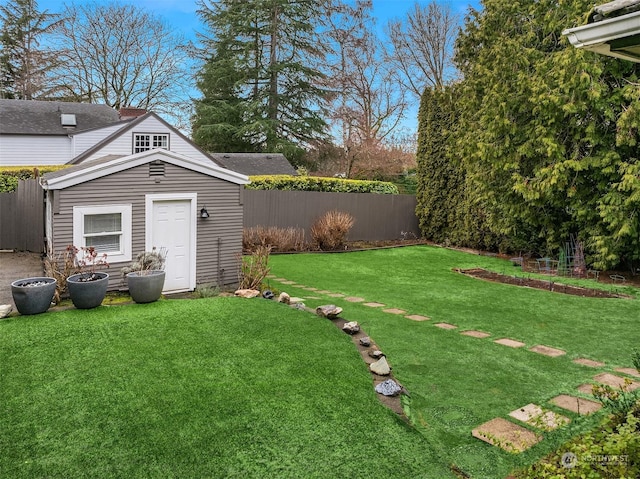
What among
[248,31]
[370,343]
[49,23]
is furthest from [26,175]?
[49,23]

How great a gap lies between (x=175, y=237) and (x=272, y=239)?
5.60m

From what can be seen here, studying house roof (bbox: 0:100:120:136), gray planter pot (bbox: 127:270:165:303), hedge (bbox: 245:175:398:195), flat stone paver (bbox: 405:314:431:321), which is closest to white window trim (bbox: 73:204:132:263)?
gray planter pot (bbox: 127:270:165:303)

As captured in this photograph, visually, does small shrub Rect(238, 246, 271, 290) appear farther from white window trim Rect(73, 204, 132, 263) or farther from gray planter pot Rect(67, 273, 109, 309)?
gray planter pot Rect(67, 273, 109, 309)

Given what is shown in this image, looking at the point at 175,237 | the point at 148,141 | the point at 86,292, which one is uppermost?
the point at 148,141

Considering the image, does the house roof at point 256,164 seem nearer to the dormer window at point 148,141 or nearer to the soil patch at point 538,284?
the dormer window at point 148,141

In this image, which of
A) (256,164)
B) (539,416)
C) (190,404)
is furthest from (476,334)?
(256,164)

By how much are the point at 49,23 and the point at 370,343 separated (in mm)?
30886

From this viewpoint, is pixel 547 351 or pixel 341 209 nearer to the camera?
pixel 547 351

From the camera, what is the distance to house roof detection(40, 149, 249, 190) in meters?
6.73

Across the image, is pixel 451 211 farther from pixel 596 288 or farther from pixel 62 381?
pixel 62 381

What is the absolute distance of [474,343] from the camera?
5789mm

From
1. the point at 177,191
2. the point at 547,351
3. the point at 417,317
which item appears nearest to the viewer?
the point at 547,351

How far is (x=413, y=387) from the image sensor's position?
4.42 meters

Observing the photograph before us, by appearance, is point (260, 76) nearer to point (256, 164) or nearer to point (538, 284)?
point (256, 164)
